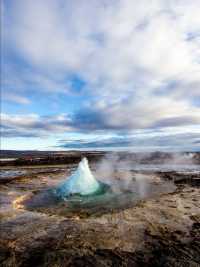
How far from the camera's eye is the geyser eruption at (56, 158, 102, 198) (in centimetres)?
1403

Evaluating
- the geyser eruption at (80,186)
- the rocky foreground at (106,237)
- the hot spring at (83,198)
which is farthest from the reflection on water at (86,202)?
the rocky foreground at (106,237)

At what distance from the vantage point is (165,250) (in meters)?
6.69

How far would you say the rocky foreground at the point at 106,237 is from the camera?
6.25 meters

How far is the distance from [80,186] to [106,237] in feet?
22.4

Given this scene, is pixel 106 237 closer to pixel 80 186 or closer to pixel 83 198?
pixel 83 198

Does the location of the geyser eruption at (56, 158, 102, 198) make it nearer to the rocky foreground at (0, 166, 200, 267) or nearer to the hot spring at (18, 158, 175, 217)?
the hot spring at (18, 158, 175, 217)

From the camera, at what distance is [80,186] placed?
47.0ft

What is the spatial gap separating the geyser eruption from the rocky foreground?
3204mm

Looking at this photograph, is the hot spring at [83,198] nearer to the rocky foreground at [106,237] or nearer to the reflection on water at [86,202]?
the reflection on water at [86,202]

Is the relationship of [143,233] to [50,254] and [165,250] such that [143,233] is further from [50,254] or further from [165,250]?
[50,254]

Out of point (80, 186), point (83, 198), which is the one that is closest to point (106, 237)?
point (83, 198)

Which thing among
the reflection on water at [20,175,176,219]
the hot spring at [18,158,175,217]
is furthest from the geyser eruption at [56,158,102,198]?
the reflection on water at [20,175,176,219]

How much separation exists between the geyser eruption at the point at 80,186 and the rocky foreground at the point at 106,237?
3204 mm

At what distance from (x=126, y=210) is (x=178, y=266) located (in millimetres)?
4833
